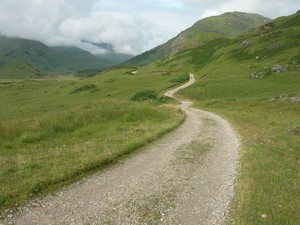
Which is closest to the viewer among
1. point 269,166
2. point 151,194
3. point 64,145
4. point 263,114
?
point 151,194

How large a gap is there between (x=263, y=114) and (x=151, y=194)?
36963 millimetres

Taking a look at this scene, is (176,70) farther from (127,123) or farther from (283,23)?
(127,123)

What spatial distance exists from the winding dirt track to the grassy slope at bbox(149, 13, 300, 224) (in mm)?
1108

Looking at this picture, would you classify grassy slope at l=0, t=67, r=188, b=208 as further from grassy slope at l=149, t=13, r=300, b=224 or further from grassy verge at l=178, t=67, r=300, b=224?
grassy slope at l=149, t=13, r=300, b=224

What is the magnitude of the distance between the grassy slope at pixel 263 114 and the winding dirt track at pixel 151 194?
3.63 feet

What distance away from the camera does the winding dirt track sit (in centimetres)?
1125

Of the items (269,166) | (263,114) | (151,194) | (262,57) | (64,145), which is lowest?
(263,114)

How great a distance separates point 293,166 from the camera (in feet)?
61.4

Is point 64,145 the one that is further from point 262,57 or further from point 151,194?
point 262,57

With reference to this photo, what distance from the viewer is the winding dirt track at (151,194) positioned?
36.9ft

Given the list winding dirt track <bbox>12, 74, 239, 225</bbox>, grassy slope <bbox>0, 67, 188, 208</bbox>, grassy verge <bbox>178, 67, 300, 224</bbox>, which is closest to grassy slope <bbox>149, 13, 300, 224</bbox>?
grassy verge <bbox>178, 67, 300, 224</bbox>

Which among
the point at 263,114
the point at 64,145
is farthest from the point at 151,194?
the point at 263,114

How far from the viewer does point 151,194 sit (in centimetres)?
1338

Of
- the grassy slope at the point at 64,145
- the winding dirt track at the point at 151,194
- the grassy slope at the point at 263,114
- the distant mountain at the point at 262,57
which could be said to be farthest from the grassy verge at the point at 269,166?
the distant mountain at the point at 262,57
